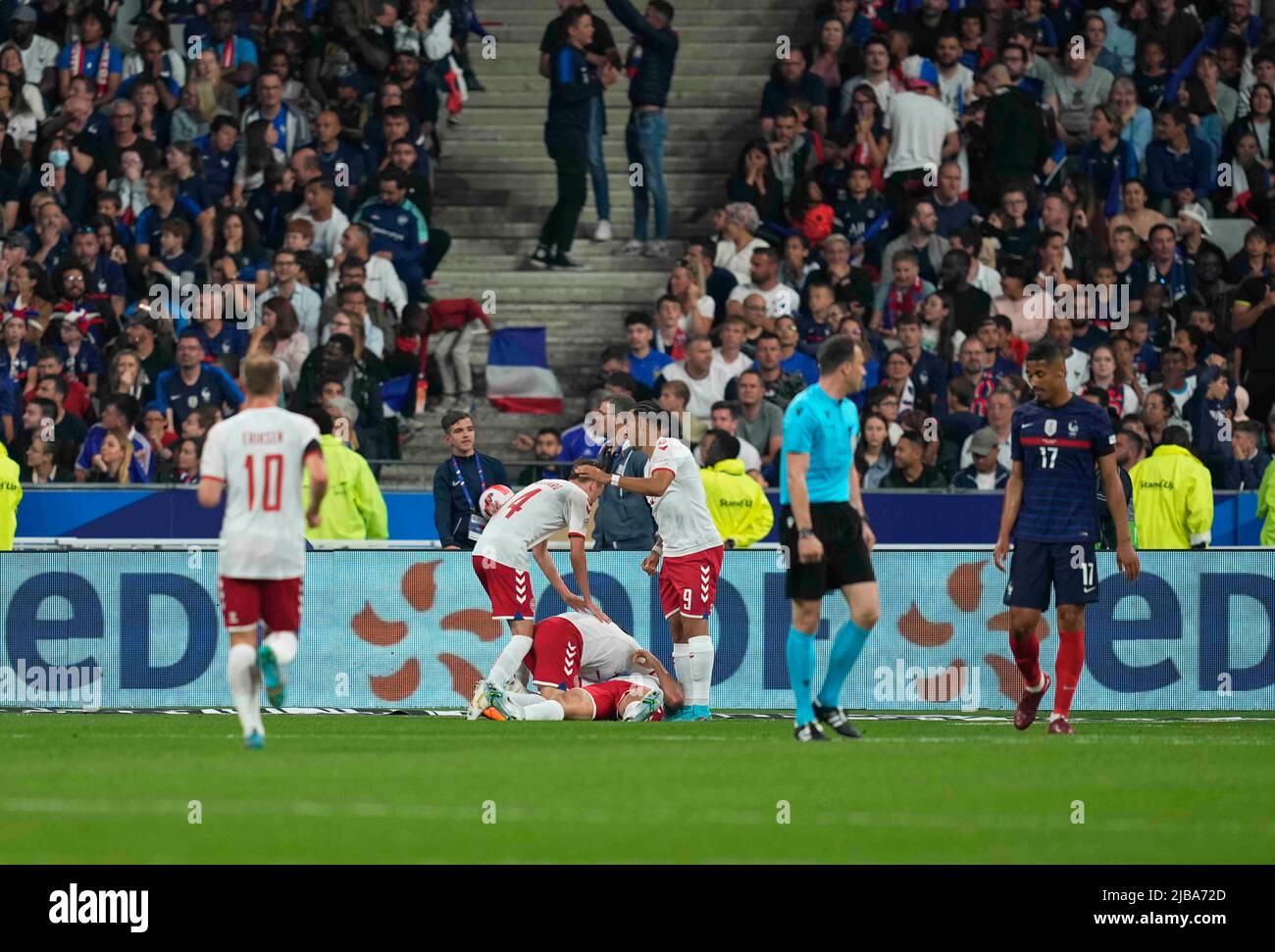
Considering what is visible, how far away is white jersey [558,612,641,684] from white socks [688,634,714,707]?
1.74 feet

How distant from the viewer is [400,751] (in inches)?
509

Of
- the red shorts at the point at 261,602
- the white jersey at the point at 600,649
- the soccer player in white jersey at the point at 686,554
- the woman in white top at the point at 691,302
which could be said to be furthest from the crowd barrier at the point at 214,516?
the red shorts at the point at 261,602

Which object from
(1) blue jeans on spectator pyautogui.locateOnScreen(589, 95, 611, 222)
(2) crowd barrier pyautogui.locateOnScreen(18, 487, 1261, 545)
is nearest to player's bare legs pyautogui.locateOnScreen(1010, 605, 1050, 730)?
(2) crowd barrier pyautogui.locateOnScreen(18, 487, 1261, 545)

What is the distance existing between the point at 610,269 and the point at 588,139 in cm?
145

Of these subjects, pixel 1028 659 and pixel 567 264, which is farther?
pixel 567 264

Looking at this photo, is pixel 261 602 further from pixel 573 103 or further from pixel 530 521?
pixel 573 103

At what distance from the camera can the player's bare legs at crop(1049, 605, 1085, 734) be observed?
1405cm

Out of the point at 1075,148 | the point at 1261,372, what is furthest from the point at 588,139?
the point at 1261,372

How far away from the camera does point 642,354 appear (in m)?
23.2

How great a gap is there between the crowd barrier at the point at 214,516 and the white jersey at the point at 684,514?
16.7 ft

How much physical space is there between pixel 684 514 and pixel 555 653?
4.44ft

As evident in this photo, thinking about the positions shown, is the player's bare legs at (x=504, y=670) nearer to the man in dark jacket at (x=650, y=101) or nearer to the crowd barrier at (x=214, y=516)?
the crowd barrier at (x=214, y=516)

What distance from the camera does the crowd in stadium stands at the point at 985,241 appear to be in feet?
72.4

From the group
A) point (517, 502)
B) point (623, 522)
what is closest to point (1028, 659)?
point (517, 502)
